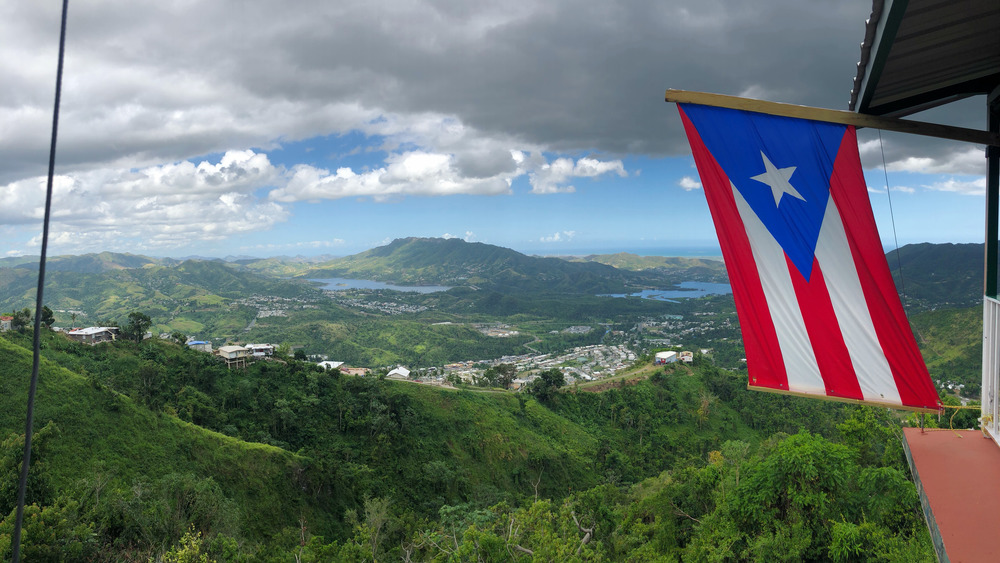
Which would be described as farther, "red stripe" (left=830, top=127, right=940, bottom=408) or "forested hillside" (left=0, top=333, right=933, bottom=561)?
"forested hillside" (left=0, top=333, right=933, bottom=561)

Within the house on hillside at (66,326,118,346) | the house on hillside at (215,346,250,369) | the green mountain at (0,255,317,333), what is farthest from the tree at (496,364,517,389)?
the green mountain at (0,255,317,333)

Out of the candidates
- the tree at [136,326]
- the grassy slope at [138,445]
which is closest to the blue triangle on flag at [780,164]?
the grassy slope at [138,445]

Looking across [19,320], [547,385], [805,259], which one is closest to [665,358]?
[547,385]

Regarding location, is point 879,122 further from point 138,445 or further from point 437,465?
point 437,465

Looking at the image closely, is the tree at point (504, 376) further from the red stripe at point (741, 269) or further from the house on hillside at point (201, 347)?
the red stripe at point (741, 269)

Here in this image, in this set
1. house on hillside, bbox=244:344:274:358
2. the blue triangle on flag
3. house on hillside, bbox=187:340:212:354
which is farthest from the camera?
house on hillside, bbox=187:340:212:354

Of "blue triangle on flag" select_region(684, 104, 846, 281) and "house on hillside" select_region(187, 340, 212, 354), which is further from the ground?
"blue triangle on flag" select_region(684, 104, 846, 281)

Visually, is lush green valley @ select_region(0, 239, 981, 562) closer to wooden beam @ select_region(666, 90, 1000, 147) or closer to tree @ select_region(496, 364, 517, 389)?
tree @ select_region(496, 364, 517, 389)

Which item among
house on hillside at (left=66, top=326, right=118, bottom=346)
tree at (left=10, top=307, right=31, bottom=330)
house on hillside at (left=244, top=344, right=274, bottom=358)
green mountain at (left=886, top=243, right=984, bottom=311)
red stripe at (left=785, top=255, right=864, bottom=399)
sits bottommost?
house on hillside at (left=244, top=344, right=274, bottom=358)
